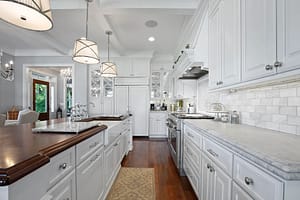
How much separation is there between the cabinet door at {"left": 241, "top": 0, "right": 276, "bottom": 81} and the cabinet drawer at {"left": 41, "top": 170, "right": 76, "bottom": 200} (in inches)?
59.0

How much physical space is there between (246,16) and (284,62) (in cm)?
64

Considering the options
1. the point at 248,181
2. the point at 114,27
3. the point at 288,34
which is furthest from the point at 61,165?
the point at 114,27

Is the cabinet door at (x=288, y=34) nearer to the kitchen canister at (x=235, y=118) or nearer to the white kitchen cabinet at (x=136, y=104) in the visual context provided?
the kitchen canister at (x=235, y=118)

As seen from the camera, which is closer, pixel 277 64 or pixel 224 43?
pixel 277 64

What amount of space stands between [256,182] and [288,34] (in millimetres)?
843

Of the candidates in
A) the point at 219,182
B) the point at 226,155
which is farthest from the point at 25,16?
the point at 219,182

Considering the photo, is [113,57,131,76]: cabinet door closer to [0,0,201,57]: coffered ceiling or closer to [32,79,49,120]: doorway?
[0,0,201,57]: coffered ceiling

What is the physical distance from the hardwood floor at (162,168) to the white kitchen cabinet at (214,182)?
0.67 m

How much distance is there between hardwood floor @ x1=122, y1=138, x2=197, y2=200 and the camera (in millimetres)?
2397

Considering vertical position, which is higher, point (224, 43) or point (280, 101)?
point (224, 43)

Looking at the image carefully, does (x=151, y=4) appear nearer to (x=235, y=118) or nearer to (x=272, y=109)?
(x=235, y=118)

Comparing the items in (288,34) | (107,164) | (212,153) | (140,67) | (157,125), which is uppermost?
(140,67)

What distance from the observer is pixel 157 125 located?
6.31 m

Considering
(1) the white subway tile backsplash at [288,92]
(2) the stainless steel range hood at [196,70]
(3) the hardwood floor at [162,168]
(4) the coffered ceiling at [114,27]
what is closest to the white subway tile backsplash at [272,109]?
(1) the white subway tile backsplash at [288,92]
